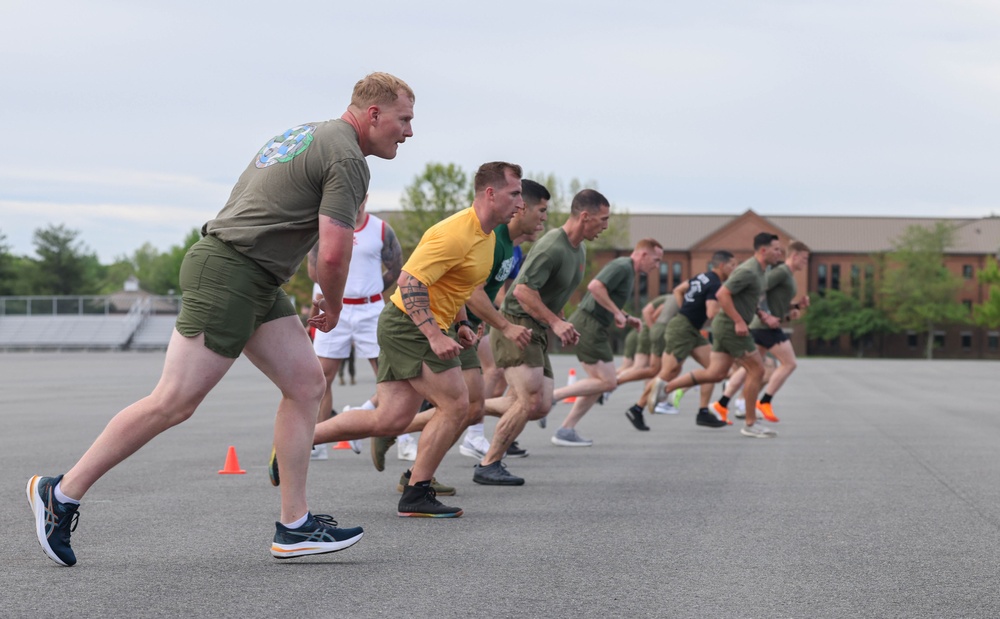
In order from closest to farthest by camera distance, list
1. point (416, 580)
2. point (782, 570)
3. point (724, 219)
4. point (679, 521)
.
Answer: point (416, 580), point (782, 570), point (679, 521), point (724, 219)

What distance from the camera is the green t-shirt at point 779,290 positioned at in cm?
1421

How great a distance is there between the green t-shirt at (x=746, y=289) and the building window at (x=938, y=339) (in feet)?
336

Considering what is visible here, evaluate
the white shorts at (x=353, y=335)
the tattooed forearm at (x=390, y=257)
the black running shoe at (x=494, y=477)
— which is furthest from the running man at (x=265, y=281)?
the tattooed forearm at (x=390, y=257)

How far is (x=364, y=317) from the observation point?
384 inches

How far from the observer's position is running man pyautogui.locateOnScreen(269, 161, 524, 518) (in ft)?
21.4

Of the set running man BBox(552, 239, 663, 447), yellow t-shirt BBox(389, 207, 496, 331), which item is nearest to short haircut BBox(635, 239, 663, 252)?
running man BBox(552, 239, 663, 447)

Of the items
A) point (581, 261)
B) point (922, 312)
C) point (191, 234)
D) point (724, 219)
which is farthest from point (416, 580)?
point (191, 234)

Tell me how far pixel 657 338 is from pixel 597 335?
5344 mm

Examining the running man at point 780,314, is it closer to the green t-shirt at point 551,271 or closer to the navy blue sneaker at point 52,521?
the green t-shirt at point 551,271

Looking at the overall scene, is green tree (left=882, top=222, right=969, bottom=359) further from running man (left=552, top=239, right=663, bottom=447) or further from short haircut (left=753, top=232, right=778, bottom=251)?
running man (left=552, top=239, right=663, bottom=447)

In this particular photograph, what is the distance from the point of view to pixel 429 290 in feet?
22.3

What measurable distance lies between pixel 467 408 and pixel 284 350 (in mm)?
1803

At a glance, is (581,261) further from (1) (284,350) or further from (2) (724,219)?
(2) (724,219)

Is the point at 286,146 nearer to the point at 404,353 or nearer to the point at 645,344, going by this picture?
the point at 404,353
